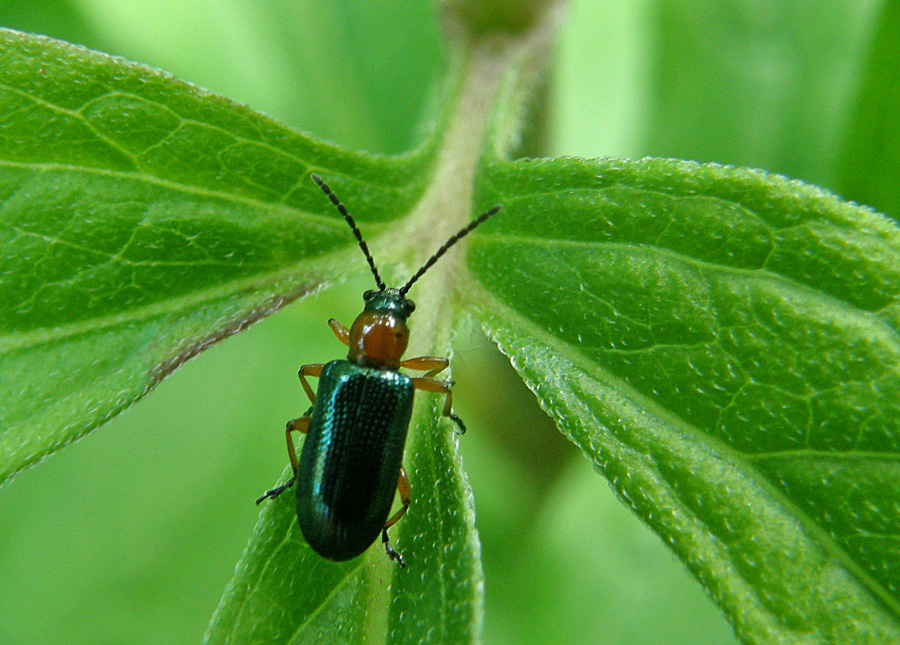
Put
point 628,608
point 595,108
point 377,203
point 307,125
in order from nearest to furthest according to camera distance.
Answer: point 377,203 < point 628,608 < point 595,108 < point 307,125

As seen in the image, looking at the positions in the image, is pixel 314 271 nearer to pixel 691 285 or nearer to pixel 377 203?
pixel 377 203

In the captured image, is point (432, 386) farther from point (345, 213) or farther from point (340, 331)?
point (340, 331)

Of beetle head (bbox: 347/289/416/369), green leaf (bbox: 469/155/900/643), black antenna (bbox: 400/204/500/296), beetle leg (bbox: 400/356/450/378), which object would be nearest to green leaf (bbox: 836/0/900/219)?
green leaf (bbox: 469/155/900/643)

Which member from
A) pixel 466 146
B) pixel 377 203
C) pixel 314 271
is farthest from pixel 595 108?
pixel 314 271

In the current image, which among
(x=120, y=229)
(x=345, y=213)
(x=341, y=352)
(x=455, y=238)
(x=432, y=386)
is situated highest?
(x=120, y=229)

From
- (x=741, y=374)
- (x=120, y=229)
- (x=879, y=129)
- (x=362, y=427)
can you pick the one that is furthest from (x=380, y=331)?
(x=879, y=129)
